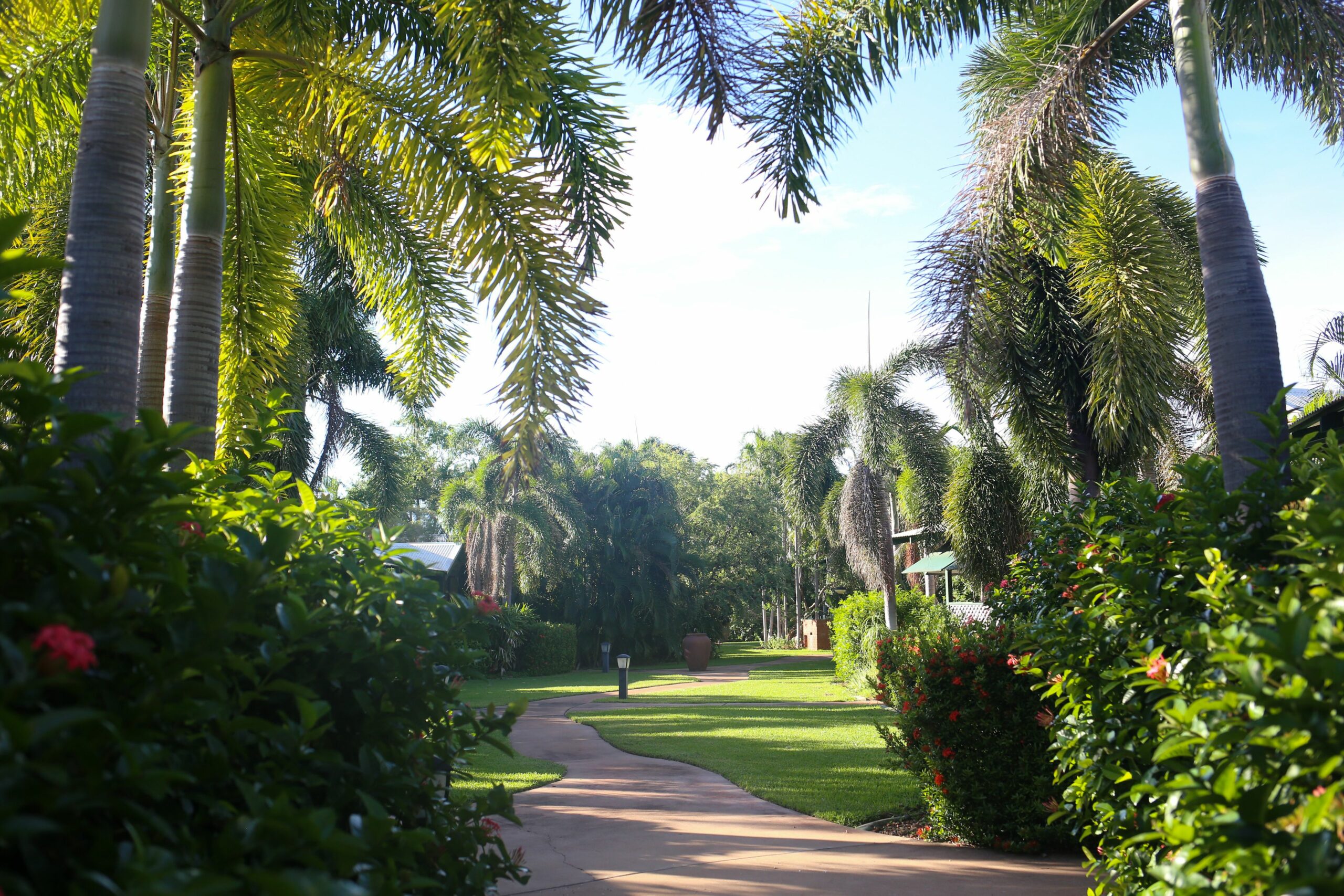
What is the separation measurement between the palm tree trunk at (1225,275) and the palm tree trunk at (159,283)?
6317 millimetres

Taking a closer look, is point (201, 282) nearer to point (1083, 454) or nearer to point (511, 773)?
point (511, 773)

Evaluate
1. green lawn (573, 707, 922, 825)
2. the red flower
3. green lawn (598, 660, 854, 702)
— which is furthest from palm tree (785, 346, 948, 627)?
the red flower

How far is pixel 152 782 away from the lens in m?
1.34

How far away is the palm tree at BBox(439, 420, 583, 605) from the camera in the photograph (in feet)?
96.2

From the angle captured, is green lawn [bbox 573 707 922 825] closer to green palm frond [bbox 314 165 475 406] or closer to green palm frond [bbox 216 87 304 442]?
green palm frond [bbox 314 165 475 406]

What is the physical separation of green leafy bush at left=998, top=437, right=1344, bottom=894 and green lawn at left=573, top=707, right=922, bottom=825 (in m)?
3.61

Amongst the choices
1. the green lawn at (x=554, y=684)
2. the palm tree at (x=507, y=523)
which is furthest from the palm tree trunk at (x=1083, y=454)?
the palm tree at (x=507, y=523)

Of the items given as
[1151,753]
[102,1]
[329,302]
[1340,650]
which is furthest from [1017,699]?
[329,302]

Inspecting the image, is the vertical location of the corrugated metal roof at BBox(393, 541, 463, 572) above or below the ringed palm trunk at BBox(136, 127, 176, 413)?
below

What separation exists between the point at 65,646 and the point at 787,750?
10.6m

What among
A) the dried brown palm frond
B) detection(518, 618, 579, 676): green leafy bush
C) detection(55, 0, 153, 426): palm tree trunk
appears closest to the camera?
detection(55, 0, 153, 426): palm tree trunk

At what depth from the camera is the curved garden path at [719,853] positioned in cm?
511

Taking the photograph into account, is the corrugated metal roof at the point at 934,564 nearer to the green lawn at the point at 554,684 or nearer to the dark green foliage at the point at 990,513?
the green lawn at the point at 554,684

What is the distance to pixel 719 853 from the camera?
19.4 feet
